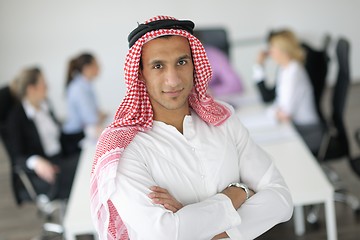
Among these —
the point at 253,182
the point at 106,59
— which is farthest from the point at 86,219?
the point at 106,59

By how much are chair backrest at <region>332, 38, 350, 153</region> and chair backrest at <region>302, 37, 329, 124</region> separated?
284 millimetres

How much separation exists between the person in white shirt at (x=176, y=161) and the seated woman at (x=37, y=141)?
6.77ft

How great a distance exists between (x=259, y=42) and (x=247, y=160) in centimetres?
505

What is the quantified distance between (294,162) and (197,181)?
1.41 meters

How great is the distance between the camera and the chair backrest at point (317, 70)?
4.28 meters

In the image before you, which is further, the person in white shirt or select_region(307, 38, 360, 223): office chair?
select_region(307, 38, 360, 223): office chair

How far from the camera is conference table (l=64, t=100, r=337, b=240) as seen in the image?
9.32ft

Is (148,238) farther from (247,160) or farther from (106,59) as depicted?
(106,59)

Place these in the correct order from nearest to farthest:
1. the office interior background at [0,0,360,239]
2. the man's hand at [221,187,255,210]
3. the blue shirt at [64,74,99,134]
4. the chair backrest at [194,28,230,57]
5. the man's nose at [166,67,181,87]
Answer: the man's nose at [166,67,181,87] < the man's hand at [221,187,255,210] < the blue shirt at [64,74,99,134] < the chair backrest at [194,28,230,57] < the office interior background at [0,0,360,239]

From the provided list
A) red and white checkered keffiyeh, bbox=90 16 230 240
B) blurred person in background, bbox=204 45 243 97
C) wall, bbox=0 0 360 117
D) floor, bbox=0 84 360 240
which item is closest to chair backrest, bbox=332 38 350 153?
floor, bbox=0 84 360 240

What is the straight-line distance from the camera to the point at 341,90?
12.8 ft

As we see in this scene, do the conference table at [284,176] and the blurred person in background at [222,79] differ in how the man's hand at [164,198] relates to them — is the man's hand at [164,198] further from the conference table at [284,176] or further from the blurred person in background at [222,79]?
the blurred person in background at [222,79]

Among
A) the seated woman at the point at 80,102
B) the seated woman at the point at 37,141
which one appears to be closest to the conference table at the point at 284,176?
the seated woman at the point at 37,141

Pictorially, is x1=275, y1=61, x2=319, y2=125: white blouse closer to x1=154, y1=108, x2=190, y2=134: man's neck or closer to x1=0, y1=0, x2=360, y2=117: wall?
x1=154, y1=108, x2=190, y2=134: man's neck
